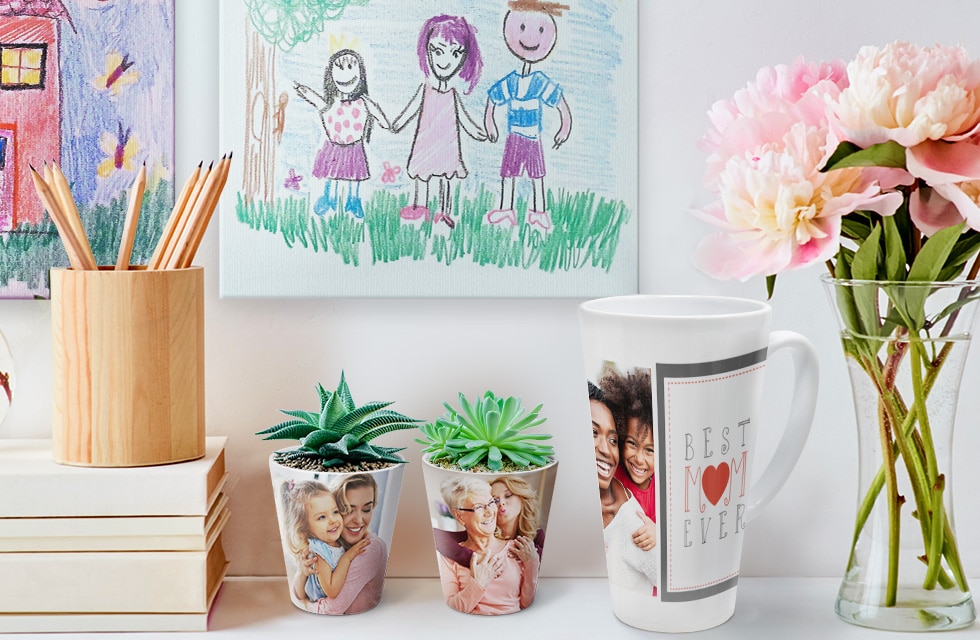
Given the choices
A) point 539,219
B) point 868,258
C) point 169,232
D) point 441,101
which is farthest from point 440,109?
point 868,258

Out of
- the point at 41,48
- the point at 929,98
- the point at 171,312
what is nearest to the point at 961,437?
the point at 929,98

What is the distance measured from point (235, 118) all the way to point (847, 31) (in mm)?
453

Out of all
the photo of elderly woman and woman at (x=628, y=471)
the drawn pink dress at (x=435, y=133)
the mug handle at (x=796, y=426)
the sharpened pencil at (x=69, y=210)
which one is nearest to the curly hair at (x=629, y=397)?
the photo of elderly woman and woman at (x=628, y=471)

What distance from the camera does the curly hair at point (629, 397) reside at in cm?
52

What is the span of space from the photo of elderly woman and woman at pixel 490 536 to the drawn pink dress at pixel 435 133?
0.23 meters

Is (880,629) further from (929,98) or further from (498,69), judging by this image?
(498,69)

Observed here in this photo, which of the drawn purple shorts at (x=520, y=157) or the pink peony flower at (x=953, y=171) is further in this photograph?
the drawn purple shorts at (x=520, y=157)

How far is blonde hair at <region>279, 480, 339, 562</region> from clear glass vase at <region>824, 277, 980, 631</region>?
0.34m

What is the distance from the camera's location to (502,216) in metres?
0.65

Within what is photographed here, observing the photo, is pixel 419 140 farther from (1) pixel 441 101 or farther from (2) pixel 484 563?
(2) pixel 484 563

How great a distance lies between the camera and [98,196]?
64cm

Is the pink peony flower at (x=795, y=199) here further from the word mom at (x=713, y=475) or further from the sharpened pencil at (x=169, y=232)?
the sharpened pencil at (x=169, y=232)

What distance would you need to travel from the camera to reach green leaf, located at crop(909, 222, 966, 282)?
49 cm

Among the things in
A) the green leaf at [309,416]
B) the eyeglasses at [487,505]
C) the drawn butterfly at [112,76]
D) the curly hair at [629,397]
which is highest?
the drawn butterfly at [112,76]
